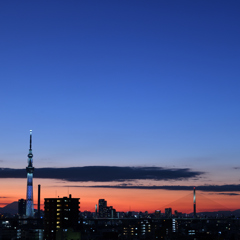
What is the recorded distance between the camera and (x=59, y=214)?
71.9 m

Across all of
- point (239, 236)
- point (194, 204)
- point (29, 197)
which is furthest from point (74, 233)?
point (29, 197)

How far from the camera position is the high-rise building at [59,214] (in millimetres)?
70438

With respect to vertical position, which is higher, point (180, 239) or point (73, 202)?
point (73, 202)

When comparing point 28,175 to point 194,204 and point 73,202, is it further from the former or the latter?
point 73,202

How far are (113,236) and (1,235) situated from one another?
23011 millimetres

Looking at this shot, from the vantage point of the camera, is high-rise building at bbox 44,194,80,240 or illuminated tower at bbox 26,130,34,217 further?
illuminated tower at bbox 26,130,34,217

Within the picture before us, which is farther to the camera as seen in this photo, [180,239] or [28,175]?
[28,175]

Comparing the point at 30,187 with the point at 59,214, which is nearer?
the point at 59,214

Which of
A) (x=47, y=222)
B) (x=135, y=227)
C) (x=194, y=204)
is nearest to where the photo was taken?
(x=47, y=222)

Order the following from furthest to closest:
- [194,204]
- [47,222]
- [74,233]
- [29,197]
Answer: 1. [29,197]
2. [194,204]
3. [47,222]
4. [74,233]

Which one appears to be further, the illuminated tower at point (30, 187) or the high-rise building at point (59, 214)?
the illuminated tower at point (30, 187)

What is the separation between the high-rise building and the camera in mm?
70438

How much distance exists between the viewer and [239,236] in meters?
68.7

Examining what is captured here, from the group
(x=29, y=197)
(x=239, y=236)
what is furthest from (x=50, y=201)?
(x=29, y=197)
